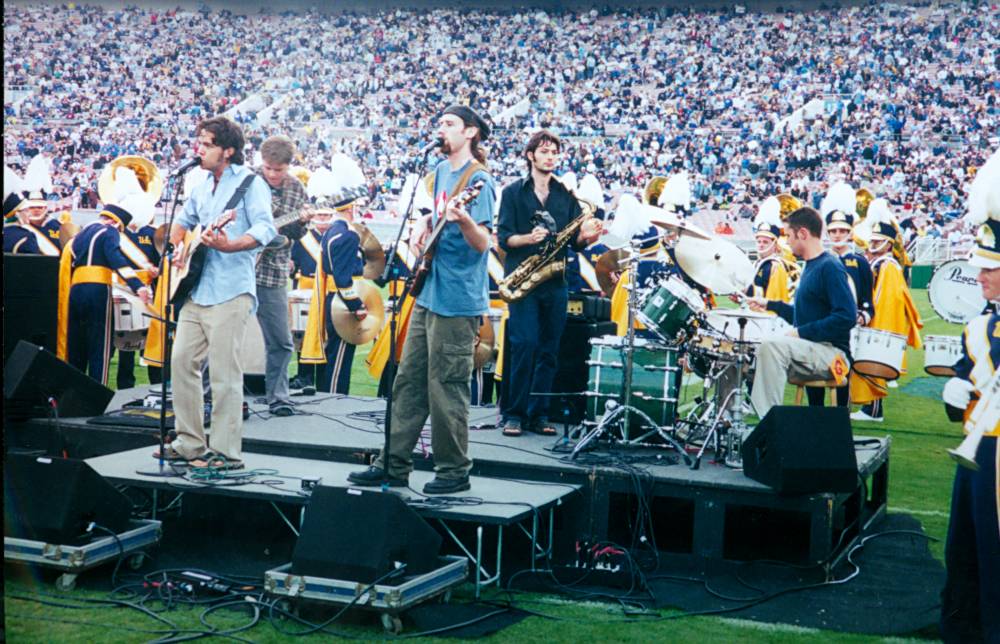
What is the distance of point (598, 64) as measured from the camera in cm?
3919

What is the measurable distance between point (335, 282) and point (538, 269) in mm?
2850

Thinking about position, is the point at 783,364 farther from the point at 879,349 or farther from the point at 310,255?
the point at 310,255

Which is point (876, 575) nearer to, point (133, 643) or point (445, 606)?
point (445, 606)

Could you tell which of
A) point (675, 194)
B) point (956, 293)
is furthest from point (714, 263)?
point (675, 194)

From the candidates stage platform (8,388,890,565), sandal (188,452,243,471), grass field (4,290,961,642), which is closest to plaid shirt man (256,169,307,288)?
stage platform (8,388,890,565)

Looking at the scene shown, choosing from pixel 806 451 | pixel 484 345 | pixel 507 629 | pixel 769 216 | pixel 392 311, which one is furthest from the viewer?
pixel 769 216

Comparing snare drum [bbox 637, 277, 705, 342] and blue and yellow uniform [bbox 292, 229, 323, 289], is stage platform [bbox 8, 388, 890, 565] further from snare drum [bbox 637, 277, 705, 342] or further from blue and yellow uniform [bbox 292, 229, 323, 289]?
blue and yellow uniform [bbox 292, 229, 323, 289]

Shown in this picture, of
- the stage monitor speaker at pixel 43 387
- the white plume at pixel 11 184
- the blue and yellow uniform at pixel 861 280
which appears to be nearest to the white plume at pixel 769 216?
the blue and yellow uniform at pixel 861 280

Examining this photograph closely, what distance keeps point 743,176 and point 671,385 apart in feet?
93.7

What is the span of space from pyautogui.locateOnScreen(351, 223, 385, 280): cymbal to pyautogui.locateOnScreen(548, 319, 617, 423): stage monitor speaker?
2.27 meters

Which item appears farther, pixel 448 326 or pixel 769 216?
pixel 769 216

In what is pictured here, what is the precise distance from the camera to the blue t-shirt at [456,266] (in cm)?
552

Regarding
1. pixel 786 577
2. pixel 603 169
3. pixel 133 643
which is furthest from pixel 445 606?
pixel 603 169

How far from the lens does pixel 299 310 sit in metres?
10.6
